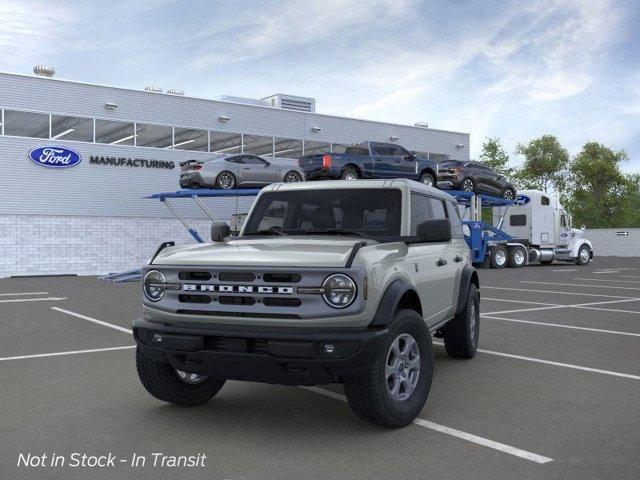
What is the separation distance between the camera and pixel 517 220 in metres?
31.9

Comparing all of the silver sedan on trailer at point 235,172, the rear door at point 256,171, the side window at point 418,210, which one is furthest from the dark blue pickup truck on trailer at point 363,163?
the side window at point 418,210

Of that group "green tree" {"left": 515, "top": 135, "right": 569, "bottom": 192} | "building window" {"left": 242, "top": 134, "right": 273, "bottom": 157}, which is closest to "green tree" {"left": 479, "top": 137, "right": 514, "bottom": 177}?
"green tree" {"left": 515, "top": 135, "right": 569, "bottom": 192}

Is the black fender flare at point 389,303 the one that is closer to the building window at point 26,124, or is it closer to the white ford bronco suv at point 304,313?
the white ford bronco suv at point 304,313

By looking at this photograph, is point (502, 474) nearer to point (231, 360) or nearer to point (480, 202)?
point (231, 360)

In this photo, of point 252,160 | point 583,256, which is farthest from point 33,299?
point 583,256

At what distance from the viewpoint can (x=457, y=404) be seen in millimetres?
5629

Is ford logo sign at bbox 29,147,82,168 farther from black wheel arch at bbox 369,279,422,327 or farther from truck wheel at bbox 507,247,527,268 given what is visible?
black wheel arch at bbox 369,279,422,327

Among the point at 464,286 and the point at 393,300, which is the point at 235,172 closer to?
the point at 464,286

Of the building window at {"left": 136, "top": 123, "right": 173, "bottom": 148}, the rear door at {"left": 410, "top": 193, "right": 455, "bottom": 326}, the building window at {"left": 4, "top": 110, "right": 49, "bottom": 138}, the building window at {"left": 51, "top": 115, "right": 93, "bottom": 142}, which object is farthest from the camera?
the building window at {"left": 136, "top": 123, "right": 173, "bottom": 148}

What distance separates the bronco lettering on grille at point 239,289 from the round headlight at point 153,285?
9.8 inches

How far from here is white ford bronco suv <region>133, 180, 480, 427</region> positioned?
14.8ft

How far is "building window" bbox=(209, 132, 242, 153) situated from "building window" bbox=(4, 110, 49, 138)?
23.6ft

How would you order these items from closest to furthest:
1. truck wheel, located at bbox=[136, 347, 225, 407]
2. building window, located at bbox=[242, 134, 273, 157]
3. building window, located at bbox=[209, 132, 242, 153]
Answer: truck wheel, located at bbox=[136, 347, 225, 407] < building window, located at bbox=[209, 132, 242, 153] < building window, located at bbox=[242, 134, 273, 157]

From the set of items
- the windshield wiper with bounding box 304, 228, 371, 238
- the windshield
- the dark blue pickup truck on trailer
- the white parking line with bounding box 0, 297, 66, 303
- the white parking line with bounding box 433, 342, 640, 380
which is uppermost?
the dark blue pickup truck on trailer
